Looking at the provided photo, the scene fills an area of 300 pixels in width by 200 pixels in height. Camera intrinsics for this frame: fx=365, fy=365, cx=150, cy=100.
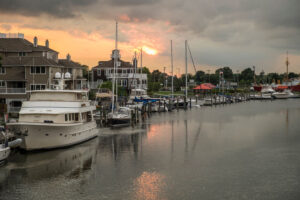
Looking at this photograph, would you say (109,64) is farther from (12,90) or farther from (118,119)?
(118,119)

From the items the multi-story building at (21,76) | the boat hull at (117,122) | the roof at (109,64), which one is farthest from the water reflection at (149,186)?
the roof at (109,64)

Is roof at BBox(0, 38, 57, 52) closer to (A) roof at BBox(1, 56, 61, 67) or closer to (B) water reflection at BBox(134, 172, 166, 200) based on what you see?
(A) roof at BBox(1, 56, 61, 67)

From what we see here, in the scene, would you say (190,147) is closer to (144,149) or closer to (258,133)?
(144,149)

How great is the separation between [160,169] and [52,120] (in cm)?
1158

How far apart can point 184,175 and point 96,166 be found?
7.91 meters

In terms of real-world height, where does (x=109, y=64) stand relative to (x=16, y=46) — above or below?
below

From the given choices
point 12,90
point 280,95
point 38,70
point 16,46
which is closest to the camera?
point 12,90

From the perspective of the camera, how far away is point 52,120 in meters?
34.8

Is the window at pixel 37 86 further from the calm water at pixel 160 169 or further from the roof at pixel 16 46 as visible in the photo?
the calm water at pixel 160 169

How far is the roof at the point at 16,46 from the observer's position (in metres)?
65.7

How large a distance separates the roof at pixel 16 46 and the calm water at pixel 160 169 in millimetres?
26823

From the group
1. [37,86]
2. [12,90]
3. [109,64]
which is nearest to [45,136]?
[12,90]

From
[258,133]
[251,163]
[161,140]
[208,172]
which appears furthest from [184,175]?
[258,133]

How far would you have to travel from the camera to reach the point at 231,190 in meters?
25.7
